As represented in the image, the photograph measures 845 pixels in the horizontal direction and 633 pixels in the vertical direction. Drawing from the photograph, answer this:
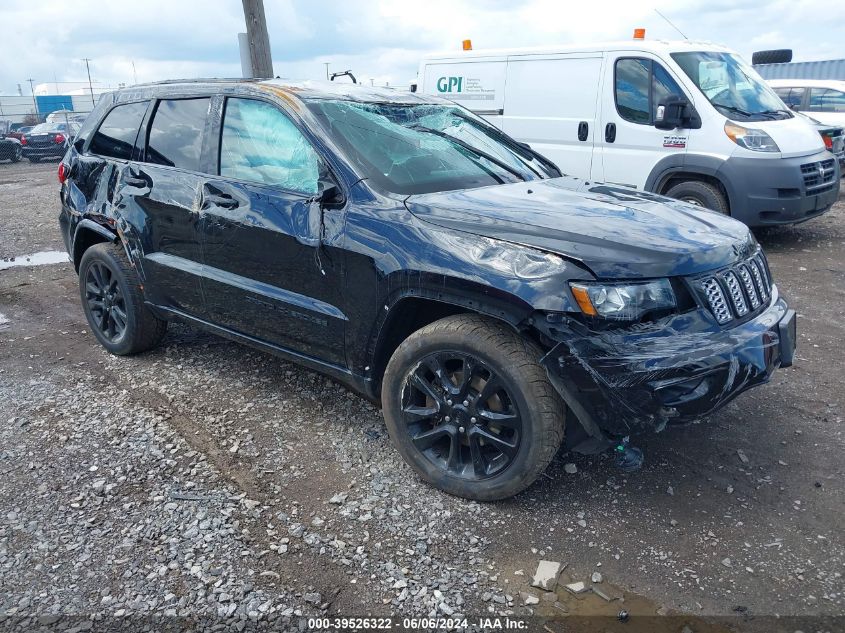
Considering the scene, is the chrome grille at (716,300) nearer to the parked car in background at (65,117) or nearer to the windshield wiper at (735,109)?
the windshield wiper at (735,109)

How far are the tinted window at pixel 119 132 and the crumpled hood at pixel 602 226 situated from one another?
2303 millimetres

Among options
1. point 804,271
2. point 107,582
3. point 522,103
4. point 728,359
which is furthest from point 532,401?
point 522,103

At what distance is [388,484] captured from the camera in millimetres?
3252

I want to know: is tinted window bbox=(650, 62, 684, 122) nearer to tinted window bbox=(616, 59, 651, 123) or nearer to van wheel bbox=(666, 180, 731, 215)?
tinted window bbox=(616, 59, 651, 123)

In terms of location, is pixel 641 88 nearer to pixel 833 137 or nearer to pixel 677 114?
pixel 677 114

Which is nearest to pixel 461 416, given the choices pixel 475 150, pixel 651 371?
pixel 651 371

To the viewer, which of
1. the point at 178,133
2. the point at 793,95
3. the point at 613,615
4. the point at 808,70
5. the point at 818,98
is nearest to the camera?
the point at 613,615

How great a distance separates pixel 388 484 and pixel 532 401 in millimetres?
894

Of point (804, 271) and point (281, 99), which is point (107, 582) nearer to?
point (281, 99)

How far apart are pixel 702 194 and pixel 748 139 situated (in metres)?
0.68

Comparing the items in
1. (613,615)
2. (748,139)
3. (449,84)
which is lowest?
(613,615)

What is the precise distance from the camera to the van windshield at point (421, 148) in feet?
11.1

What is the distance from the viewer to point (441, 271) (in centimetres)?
287

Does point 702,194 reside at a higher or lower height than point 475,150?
lower
